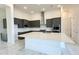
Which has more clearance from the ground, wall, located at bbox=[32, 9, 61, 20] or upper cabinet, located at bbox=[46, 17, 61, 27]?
wall, located at bbox=[32, 9, 61, 20]

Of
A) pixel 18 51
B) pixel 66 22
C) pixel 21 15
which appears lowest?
pixel 18 51

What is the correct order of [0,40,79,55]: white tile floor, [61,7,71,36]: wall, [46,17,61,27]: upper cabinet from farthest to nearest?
1. [46,17,61,27]: upper cabinet
2. [61,7,71,36]: wall
3. [0,40,79,55]: white tile floor

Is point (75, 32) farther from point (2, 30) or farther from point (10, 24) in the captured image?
point (2, 30)

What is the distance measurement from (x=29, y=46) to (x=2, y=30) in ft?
4.13

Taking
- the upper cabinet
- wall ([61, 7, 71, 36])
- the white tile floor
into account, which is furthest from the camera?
the upper cabinet

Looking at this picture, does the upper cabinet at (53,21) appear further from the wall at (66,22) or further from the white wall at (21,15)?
the white wall at (21,15)

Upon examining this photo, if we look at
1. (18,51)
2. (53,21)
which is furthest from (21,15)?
(18,51)

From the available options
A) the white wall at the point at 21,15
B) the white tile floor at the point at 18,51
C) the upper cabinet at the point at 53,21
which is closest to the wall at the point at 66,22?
the upper cabinet at the point at 53,21

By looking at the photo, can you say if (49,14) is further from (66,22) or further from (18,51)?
(18,51)

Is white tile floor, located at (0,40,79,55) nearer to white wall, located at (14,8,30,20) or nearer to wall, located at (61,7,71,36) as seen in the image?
wall, located at (61,7,71,36)

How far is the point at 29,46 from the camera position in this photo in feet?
11.0

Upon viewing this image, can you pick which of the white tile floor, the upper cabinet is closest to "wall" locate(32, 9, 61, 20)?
the upper cabinet

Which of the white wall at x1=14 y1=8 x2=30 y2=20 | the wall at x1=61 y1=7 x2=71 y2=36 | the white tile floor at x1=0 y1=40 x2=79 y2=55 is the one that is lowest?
the white tile floor at x1=0 y1=40 x2=79 y2=55
